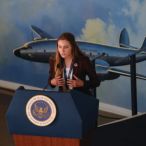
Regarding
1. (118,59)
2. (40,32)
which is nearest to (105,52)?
(118,59)

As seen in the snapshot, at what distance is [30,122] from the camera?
1957mm

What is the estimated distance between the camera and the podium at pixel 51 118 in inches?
74.9

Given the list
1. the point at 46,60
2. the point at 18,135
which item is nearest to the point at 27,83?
the point at 46,60

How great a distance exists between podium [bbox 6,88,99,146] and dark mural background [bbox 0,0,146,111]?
Answer: 225 cm

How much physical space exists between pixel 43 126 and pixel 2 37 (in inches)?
144

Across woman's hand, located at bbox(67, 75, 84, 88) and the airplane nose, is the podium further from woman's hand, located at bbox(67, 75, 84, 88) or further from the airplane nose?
the airplane nose

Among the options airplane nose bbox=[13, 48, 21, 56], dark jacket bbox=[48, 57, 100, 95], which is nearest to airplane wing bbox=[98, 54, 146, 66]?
airplane nose bbox=[13, 48, 21, 56]

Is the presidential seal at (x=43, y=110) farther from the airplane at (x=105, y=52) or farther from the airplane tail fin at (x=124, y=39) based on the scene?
the airplane tail fin at (x=124, y=39)

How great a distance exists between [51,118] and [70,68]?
585 millimetres

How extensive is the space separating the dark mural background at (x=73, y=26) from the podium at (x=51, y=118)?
2249 mm

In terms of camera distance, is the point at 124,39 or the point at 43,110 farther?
the point at 124,39

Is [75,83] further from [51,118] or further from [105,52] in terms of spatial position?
[105,52]

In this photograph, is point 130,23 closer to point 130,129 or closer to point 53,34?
point 53,34

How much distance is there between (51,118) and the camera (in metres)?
1.92
